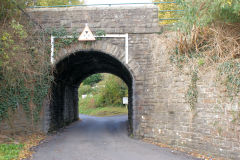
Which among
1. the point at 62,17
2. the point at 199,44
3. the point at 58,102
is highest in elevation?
the point at 62,17

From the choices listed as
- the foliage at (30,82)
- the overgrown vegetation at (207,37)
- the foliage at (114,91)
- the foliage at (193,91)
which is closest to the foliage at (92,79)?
the foliage at (114,91)

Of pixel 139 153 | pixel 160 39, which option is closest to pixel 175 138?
pixel 139 153

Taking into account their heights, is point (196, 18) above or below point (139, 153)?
above

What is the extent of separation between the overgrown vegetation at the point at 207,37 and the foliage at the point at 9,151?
567 centimetres

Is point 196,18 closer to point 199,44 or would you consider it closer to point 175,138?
point 199,44

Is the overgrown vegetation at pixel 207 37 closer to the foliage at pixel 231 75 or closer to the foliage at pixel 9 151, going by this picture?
the foliage at pixel 231 75

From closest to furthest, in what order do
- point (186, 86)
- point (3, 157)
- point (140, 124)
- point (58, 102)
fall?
1. point (3, 157)
2. point (186, 86)
3. point (140, 124)
4. point (58, 102)

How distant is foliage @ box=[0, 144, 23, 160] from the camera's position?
6416 mm

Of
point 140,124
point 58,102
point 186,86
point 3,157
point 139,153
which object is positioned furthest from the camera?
point 58,102

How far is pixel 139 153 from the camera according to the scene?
7316 mm

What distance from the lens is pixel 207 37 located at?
832cm

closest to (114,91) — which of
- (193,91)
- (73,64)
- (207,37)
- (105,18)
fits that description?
(73,64)

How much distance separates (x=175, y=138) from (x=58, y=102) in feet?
23.6

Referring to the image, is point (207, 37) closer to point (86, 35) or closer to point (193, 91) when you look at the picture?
point (193, 91)
